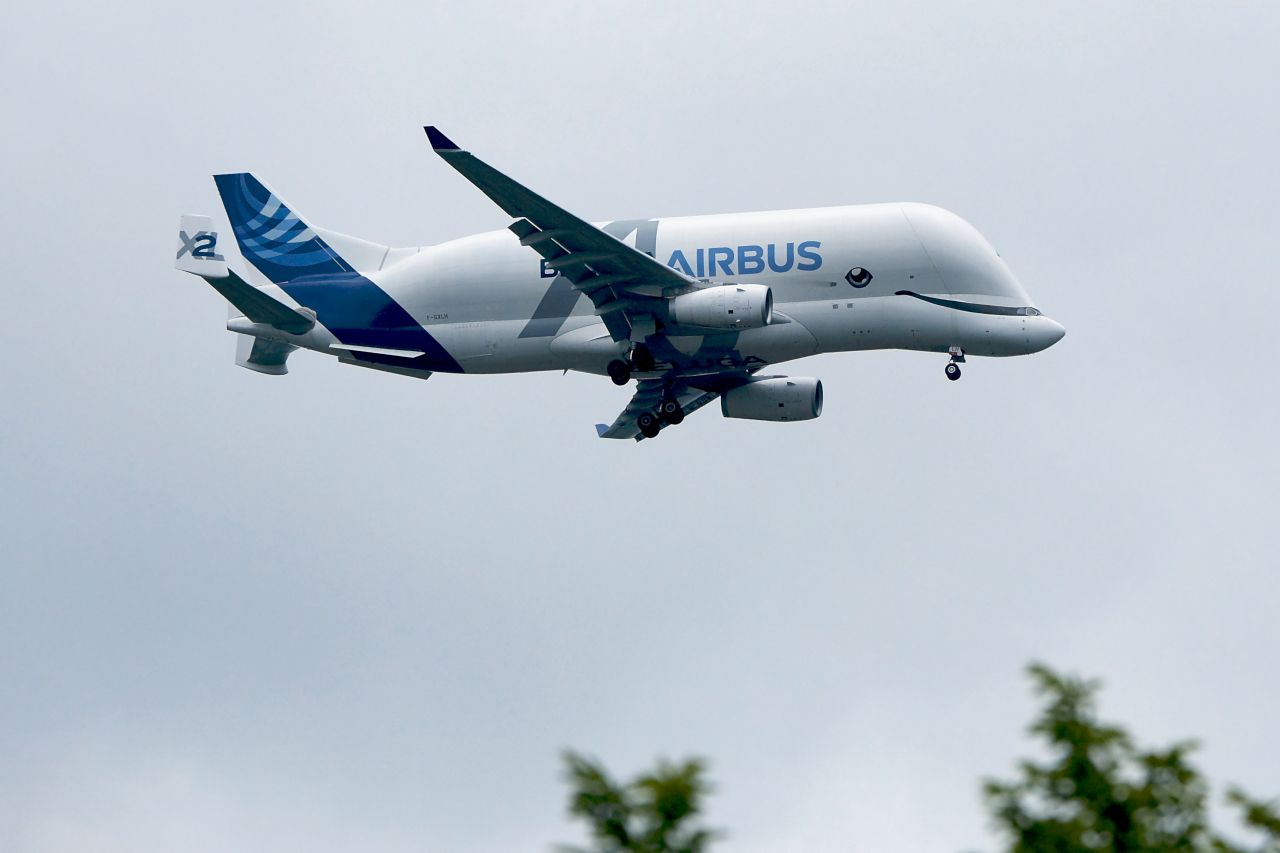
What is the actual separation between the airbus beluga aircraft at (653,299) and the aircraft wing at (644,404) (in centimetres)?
9

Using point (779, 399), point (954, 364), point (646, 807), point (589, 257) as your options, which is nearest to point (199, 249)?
point (589, 257)

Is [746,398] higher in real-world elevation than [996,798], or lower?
higher

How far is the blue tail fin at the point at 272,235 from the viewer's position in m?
53.3

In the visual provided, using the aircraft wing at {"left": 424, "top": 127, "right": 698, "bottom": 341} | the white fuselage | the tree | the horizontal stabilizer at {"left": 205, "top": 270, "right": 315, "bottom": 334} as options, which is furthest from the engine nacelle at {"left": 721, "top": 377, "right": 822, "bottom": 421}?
the tree

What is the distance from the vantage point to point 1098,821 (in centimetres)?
1541

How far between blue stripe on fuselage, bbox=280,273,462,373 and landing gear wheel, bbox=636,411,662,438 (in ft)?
20.2

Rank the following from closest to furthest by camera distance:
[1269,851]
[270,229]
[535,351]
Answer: [1269,851]
[535,351]
[270,229]

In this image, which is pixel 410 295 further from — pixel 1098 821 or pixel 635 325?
pixel 1098 821

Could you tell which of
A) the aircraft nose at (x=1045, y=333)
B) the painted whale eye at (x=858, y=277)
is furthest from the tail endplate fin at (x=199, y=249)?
the aircraft nose at (x=1045, y=333)

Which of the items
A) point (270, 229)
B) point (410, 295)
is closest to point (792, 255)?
point (410, 295)

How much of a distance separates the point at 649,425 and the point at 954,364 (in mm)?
10376

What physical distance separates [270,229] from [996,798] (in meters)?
43.7

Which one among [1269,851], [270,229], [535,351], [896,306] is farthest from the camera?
[270,229]

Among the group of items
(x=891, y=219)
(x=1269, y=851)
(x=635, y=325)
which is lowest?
(x=1269, y=851)
